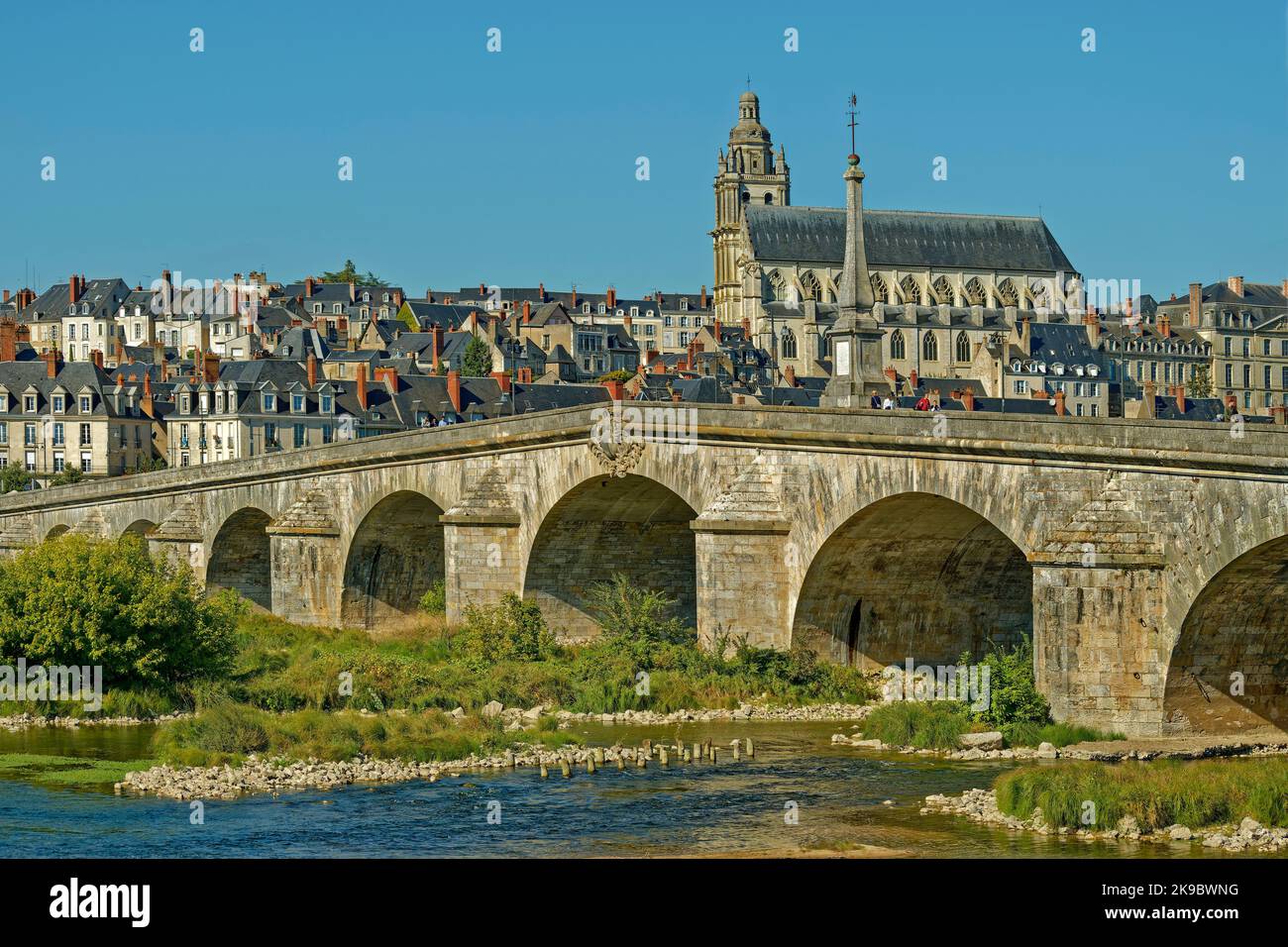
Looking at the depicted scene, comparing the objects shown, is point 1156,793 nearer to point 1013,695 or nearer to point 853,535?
point 1013,695

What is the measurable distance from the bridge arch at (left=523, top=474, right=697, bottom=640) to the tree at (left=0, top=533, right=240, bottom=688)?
30.3 ft

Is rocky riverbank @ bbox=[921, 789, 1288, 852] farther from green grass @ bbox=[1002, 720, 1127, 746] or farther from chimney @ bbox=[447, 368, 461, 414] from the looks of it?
chimney @ bbox=[447, 368, 461, 414]

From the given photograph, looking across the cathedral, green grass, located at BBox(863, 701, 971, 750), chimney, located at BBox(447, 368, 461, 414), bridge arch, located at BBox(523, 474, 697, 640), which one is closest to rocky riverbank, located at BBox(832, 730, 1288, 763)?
green grass, located at BBox(863, 701, 971, 750)

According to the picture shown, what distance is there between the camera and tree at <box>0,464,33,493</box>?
97.8m

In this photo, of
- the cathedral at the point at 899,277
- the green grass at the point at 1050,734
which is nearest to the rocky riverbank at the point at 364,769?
the green grass at the point at 1050,734

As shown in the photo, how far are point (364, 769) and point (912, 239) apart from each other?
137162 millimetres

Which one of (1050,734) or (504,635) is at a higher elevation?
(504,635)

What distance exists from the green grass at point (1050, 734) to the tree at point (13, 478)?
76.0 metres

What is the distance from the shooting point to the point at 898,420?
34.1 meters

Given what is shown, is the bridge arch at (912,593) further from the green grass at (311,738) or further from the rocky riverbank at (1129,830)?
the rocky riverbank at (1129,830)

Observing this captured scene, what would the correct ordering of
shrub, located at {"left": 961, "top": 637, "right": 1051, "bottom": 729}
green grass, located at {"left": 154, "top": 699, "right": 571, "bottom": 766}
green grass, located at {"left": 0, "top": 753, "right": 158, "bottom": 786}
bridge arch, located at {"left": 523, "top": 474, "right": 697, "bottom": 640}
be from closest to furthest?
1. green grass, located at {"left": 0, "top": 753, "right": 158, "bottom": 786}
2. shrub, located at {"left": 961, "top": 637, "right": 1051, "bottom": 729}
3. green grass, located at {"left": 154, "top": 699, "right": 571, "bottom": 766}
4. bridge arch, located at {"left": 523, "top": 474, "right": 697, "bottom": 640}

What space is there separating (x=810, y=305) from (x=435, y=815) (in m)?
128

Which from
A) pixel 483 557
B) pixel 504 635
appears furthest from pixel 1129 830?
pixel 483 557

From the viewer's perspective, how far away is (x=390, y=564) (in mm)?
56688
